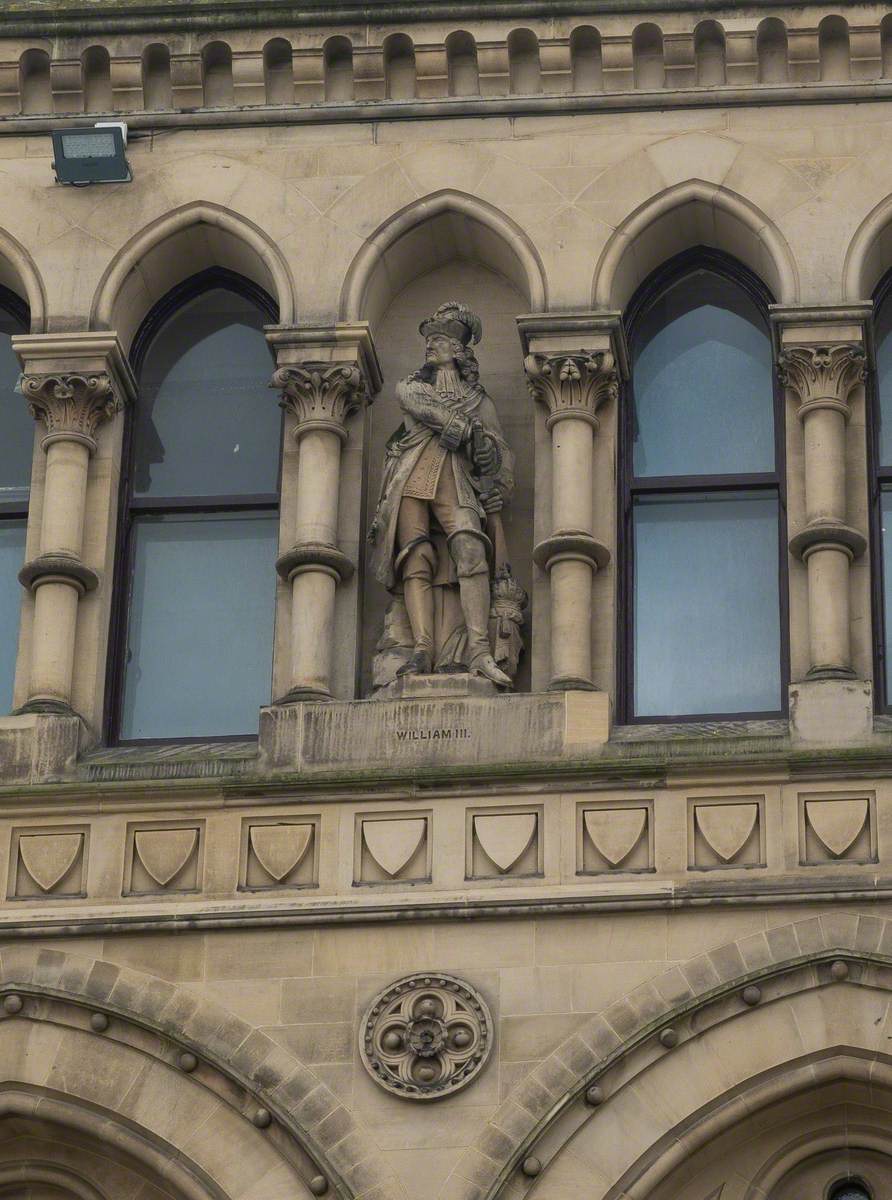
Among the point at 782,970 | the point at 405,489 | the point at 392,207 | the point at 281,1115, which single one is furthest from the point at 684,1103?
the point at 392,207

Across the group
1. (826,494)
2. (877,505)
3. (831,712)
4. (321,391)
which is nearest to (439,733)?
(831,712)

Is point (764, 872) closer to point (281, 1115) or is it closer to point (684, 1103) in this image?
point (684, 1103)

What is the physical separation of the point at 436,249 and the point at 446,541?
6.80ft

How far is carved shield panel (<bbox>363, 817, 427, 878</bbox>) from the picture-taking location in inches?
749

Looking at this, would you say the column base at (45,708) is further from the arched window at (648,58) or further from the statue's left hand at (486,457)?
the arched window at (648,58)

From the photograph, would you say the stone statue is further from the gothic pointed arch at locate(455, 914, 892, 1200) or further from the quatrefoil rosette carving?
the gothic pointed arch at locate(455, 914, 892, 1200)

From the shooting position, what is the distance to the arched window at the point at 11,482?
20.7m

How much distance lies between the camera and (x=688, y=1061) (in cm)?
1836

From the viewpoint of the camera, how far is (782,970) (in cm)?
1844

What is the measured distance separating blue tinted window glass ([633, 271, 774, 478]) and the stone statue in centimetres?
100

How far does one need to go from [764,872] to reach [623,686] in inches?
63.3

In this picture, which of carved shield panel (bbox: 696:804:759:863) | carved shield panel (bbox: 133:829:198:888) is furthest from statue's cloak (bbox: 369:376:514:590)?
carved shield panel (bbox: 696:804:759:863)

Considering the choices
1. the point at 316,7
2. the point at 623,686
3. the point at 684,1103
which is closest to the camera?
the point at 684,1103

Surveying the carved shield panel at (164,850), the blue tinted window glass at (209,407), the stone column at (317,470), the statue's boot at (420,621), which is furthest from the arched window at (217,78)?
the carved shield panel at (164,850)
